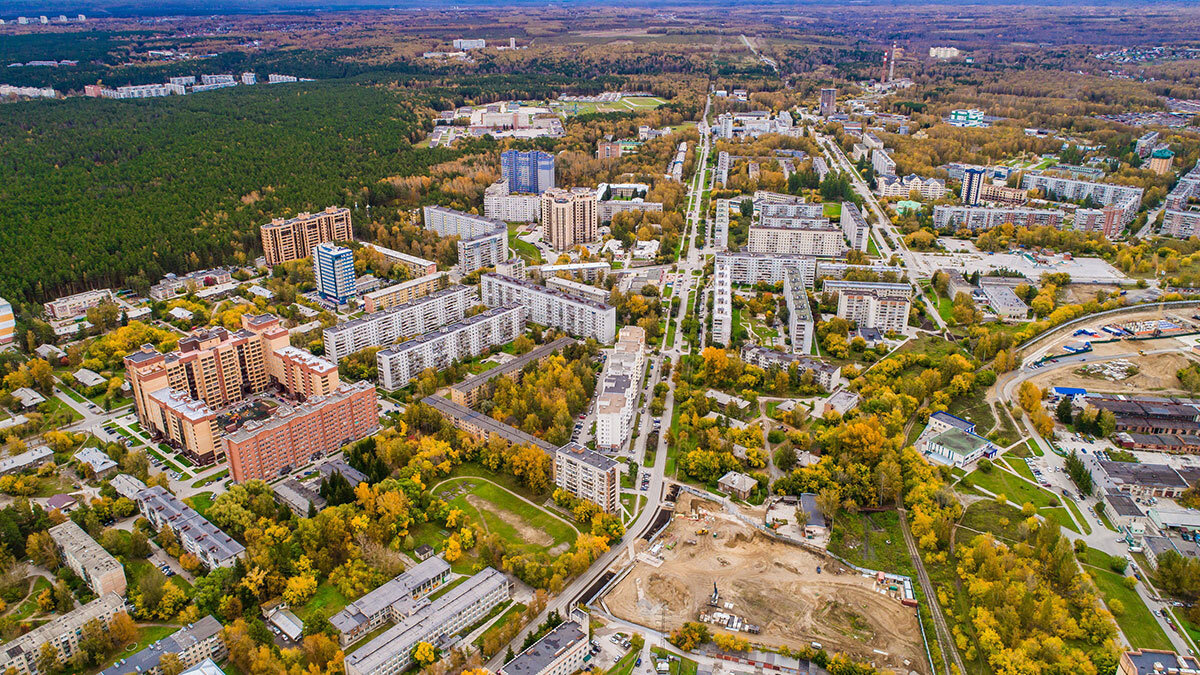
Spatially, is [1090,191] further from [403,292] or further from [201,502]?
[201,502]

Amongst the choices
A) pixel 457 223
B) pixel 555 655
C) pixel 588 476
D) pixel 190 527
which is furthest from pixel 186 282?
pixel 555 655

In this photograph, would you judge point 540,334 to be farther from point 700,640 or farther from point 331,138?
point 331,138

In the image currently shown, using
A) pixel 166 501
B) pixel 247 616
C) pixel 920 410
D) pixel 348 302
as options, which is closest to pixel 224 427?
pixel 166 501

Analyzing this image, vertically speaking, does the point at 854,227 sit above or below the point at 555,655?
above

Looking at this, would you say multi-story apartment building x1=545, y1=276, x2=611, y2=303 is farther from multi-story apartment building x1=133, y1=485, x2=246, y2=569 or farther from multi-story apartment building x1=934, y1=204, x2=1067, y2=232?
multi-story apartment building x1=934, y1=204, x2=1067, y2=232

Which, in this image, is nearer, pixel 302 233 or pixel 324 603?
pixel 324 603

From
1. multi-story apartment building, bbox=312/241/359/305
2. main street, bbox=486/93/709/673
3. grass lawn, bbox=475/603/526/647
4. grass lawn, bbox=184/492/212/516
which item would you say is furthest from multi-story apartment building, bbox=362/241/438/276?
grass lawn, bbox=475/603/526/647
